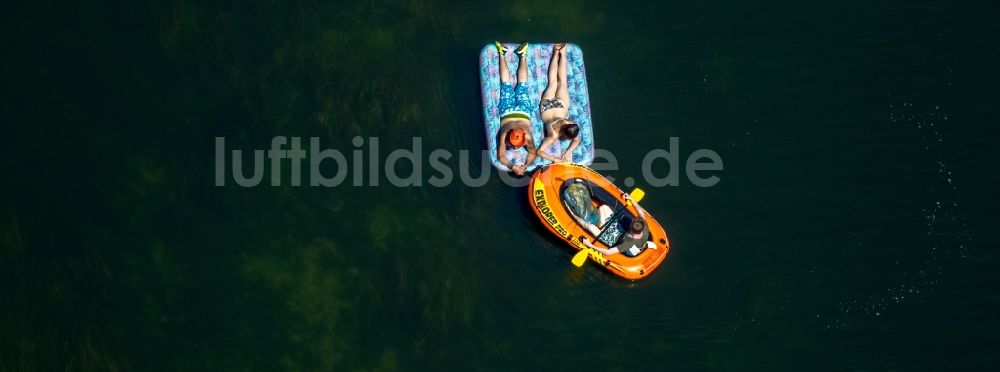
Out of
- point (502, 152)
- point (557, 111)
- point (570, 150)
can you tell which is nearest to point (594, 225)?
point (570, 150)

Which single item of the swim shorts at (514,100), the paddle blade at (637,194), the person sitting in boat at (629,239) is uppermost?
the swim shorts at (514,100)

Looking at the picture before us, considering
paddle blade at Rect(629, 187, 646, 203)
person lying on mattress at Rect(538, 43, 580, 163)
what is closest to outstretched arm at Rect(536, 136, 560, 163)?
person lying on mattress at Rect(538, 43, 580, 163)

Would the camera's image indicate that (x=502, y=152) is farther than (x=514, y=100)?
No

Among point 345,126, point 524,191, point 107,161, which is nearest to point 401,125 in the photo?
point 345,126

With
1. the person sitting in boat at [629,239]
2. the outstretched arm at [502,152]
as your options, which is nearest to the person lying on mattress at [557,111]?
the outstretched arm at [502,152]

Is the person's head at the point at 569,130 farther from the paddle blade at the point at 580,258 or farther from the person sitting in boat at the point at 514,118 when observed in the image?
the paddle blade at the point at 580,258

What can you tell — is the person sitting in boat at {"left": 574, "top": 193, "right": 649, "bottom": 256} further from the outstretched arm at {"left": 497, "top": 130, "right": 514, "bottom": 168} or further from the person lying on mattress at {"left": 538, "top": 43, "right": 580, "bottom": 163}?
the outstretched arm at {"left": 497, "top": 130, "right": 514, "bottom": 168}

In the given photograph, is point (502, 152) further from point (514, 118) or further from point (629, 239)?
point (629, 239)
